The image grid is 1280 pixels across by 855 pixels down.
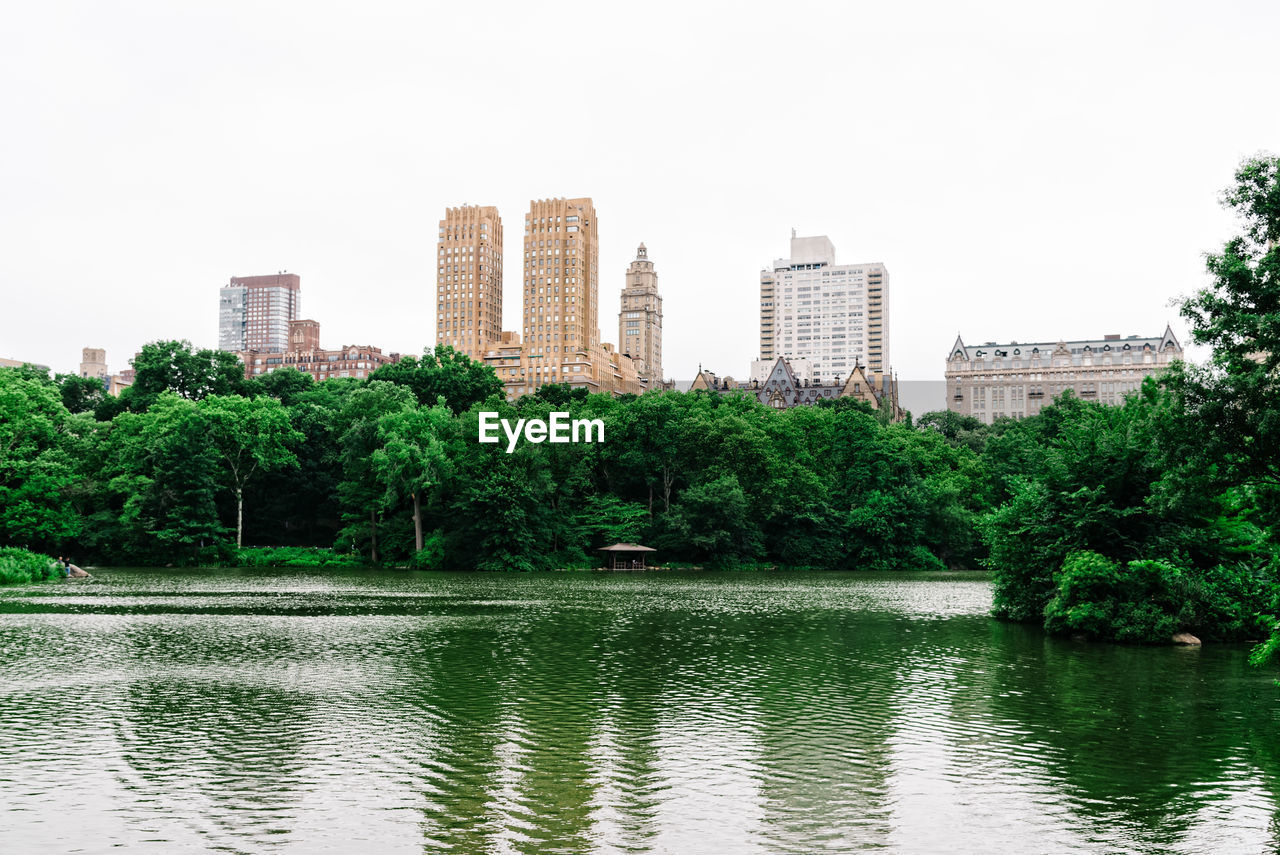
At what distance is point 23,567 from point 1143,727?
162 feet

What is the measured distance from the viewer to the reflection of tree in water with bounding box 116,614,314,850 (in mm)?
11164

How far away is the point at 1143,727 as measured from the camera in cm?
1638

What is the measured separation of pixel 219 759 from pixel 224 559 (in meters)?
59.3

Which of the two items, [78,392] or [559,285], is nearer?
[78,392]

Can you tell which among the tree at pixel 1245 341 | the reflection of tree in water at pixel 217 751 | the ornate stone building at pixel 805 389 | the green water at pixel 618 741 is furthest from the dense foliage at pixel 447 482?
the ornate stone building at pixel 805 389

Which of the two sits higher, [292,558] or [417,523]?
[417,523]

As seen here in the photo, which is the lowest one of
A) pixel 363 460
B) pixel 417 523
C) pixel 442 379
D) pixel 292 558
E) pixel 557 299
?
pixel 292 558

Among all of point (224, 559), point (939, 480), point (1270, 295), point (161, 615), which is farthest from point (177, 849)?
point (939, 480)

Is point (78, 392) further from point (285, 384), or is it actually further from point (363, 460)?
point (363, 460)

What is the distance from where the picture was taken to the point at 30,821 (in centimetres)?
1084

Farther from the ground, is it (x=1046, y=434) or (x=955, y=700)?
(x=1046, y=434)

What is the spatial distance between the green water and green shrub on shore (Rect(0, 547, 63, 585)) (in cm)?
1935

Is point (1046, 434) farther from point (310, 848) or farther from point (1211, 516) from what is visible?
point (310, 848)

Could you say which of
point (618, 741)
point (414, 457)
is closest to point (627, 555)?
point (414, 457)
